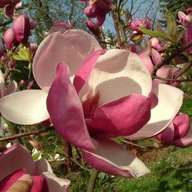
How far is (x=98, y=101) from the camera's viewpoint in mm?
566

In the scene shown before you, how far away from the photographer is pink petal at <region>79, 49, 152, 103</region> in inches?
21.1

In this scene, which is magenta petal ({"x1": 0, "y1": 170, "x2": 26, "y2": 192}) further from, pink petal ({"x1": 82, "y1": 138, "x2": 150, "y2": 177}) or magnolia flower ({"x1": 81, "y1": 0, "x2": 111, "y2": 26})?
magnolia flower ({"x1": 81, "y1": 0, "x2": 111, "y2": 26})

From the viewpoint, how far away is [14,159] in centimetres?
55

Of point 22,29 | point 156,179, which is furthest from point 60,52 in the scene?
point 156,179

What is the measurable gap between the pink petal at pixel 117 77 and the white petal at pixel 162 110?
2cm

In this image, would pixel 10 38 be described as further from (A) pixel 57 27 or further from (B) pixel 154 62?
(B) pixel 154 62

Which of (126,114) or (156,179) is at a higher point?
(126,114)

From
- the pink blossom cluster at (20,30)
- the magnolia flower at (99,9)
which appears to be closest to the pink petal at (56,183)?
the pink blossom cluster at (20,30)

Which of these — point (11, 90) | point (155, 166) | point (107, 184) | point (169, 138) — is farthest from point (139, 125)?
point (155, 166)

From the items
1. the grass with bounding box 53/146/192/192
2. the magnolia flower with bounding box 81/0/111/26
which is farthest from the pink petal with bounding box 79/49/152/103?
the grass with bounding box 53/146/192/192

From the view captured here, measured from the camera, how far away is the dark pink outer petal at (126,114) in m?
0.50

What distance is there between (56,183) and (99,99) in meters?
0.12

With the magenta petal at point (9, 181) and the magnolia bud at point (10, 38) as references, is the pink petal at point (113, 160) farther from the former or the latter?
the magnolia bud at point (10, 38)

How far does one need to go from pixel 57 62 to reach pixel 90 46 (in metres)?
0.05
